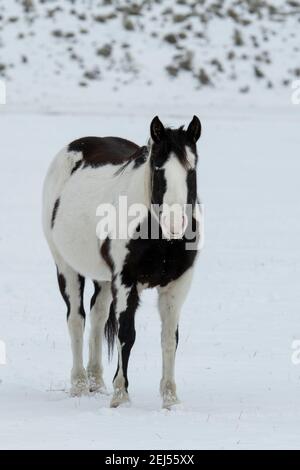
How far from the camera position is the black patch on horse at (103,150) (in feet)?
23.7

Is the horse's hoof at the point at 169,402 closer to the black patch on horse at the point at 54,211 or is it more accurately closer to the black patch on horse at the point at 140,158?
the black patch on horse at the point at 140,158

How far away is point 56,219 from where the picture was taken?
7.26m

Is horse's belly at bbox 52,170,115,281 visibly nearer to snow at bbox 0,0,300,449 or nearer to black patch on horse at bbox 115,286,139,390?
black patch on horse at bbox 115,286,139,390

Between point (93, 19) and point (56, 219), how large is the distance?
23.0m

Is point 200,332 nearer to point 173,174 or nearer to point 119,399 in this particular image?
point 119,399

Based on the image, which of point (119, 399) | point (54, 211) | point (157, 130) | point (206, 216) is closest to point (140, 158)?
point (157, 130)

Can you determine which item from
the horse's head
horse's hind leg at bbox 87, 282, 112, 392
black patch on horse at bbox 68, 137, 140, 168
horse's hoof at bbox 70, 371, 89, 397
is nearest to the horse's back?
black patch on horse at bbox 68, 137, 140, 168

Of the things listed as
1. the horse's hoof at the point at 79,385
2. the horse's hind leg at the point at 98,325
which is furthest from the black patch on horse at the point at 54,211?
the horse's hoof at the point at 79,385

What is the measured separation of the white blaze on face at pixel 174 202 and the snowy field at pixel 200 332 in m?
1.16

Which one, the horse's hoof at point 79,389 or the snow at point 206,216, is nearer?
the snow at point 206,216

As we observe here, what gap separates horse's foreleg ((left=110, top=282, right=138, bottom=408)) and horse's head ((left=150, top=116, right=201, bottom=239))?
0.65 metres

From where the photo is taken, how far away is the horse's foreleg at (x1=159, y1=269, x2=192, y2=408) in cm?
618
